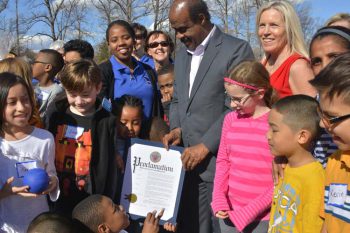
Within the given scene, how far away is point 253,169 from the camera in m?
3.29

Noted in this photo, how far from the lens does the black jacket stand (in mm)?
3746

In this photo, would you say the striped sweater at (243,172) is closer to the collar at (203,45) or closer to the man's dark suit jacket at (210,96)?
the man's dark suit jacket at (210,96)

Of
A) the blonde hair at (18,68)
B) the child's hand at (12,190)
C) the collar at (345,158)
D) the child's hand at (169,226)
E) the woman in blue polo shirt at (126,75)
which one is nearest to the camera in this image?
the collar at (345,158)

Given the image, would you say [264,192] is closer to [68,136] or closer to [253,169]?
[253,169]

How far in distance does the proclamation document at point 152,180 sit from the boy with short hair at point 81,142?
238 millimetres

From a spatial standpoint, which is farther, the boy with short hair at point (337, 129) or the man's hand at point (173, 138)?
the man's hand at point (173, 138)

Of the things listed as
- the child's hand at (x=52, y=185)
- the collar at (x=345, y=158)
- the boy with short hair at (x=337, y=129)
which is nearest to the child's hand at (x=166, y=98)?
the child's hand at (x=52, y=185)

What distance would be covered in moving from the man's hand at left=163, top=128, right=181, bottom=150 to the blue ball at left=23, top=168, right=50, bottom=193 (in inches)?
47.8

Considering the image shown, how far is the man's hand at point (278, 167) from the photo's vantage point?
2971 millimetres

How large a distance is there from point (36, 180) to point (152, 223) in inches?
47.8

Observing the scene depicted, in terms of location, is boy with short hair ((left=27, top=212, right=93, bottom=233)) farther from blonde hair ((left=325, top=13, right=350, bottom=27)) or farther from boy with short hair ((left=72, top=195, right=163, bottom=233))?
blonde hair ((left=325, top=13, right=350, bottom=27))

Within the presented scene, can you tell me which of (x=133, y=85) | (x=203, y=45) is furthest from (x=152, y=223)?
(x=203, y=45)

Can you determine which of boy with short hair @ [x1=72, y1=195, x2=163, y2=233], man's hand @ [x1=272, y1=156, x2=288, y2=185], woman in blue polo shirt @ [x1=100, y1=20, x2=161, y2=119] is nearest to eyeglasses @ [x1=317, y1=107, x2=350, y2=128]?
man's hand @ [x1=272, y1=156, x2=288, y2=185]

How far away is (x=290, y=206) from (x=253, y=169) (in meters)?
0.58
